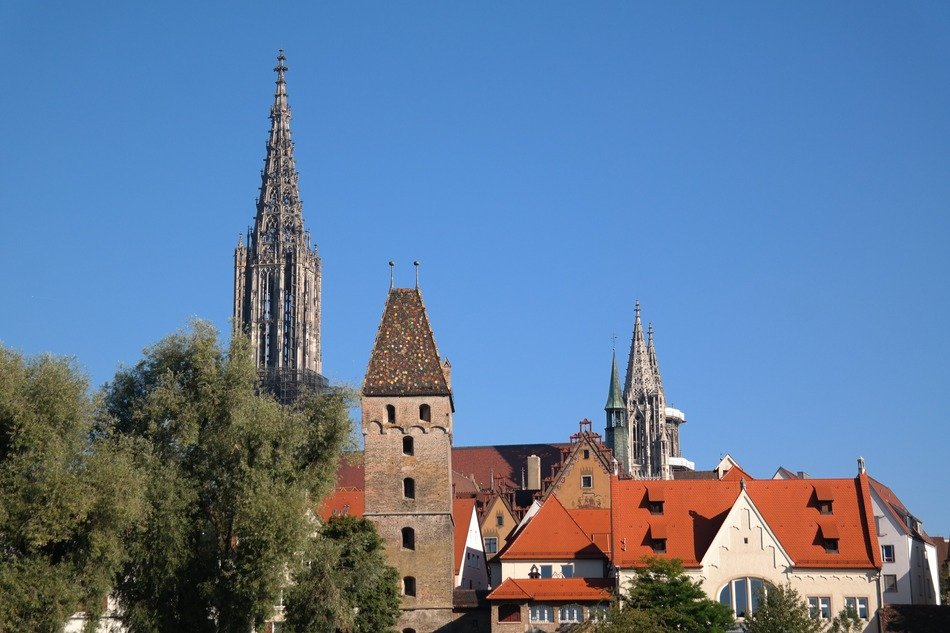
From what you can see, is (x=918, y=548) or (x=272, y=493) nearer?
(x=272, y=493)

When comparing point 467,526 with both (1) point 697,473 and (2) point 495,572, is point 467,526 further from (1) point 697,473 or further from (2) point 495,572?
(1) point 697,473

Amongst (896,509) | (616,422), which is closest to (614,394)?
(616,422)

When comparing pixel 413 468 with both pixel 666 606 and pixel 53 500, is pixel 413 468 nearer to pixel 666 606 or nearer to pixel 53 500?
pixel 666 606

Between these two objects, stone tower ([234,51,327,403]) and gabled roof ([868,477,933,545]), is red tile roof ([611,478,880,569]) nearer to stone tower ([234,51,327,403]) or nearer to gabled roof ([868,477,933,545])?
gabled roof ([868,477,933,545])

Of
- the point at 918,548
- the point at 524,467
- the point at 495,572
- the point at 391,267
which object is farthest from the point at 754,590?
the point at 524,467

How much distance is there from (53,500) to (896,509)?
178ft

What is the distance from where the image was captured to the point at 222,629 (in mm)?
52438

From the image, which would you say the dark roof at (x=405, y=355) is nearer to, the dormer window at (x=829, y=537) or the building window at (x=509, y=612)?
the building window at (x=509, y=612)

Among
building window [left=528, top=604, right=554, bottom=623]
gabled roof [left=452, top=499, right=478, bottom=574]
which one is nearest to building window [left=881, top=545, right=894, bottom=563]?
building window [left=528, top=604, right=554, bottom=623]

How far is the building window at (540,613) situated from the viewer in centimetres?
6919

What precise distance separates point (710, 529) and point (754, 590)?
12.5 ft

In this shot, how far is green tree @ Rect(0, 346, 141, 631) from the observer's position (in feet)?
153

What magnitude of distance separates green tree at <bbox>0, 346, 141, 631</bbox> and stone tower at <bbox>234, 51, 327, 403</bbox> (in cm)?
11474

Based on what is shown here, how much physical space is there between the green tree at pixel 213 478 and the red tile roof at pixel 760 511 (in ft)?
71.0
